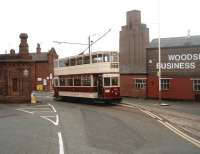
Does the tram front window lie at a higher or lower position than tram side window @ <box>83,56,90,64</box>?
lower

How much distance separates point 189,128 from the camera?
59.8 feet

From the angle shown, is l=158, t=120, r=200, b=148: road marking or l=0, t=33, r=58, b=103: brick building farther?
l=0, t=33, r=58, b=103: brick building

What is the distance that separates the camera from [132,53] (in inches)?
1884

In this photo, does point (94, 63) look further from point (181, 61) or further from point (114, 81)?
point (181, 61)

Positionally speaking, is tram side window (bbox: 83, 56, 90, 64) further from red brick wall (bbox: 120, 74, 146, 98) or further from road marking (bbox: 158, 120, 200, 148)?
road marking (bbox: 158, 120, 200, 148)

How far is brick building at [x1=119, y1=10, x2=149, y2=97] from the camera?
43969 mm

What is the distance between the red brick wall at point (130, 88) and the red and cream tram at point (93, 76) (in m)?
8.51

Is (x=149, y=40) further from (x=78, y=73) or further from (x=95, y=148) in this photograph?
(x=95, y=148)

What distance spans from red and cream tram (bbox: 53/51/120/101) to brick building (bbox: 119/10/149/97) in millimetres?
8597

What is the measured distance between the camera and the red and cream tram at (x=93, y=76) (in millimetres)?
33000

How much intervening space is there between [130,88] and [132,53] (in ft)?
18.3

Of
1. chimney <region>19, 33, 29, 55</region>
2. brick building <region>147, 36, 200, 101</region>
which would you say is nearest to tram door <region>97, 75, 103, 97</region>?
brick building <region>147, 36, 200, 101</region>

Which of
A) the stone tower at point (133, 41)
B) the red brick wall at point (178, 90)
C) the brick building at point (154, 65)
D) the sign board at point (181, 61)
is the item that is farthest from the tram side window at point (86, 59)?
the stone tower at point (133, 41)

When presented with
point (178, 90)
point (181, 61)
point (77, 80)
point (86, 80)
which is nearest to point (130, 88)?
point (178, 90)
